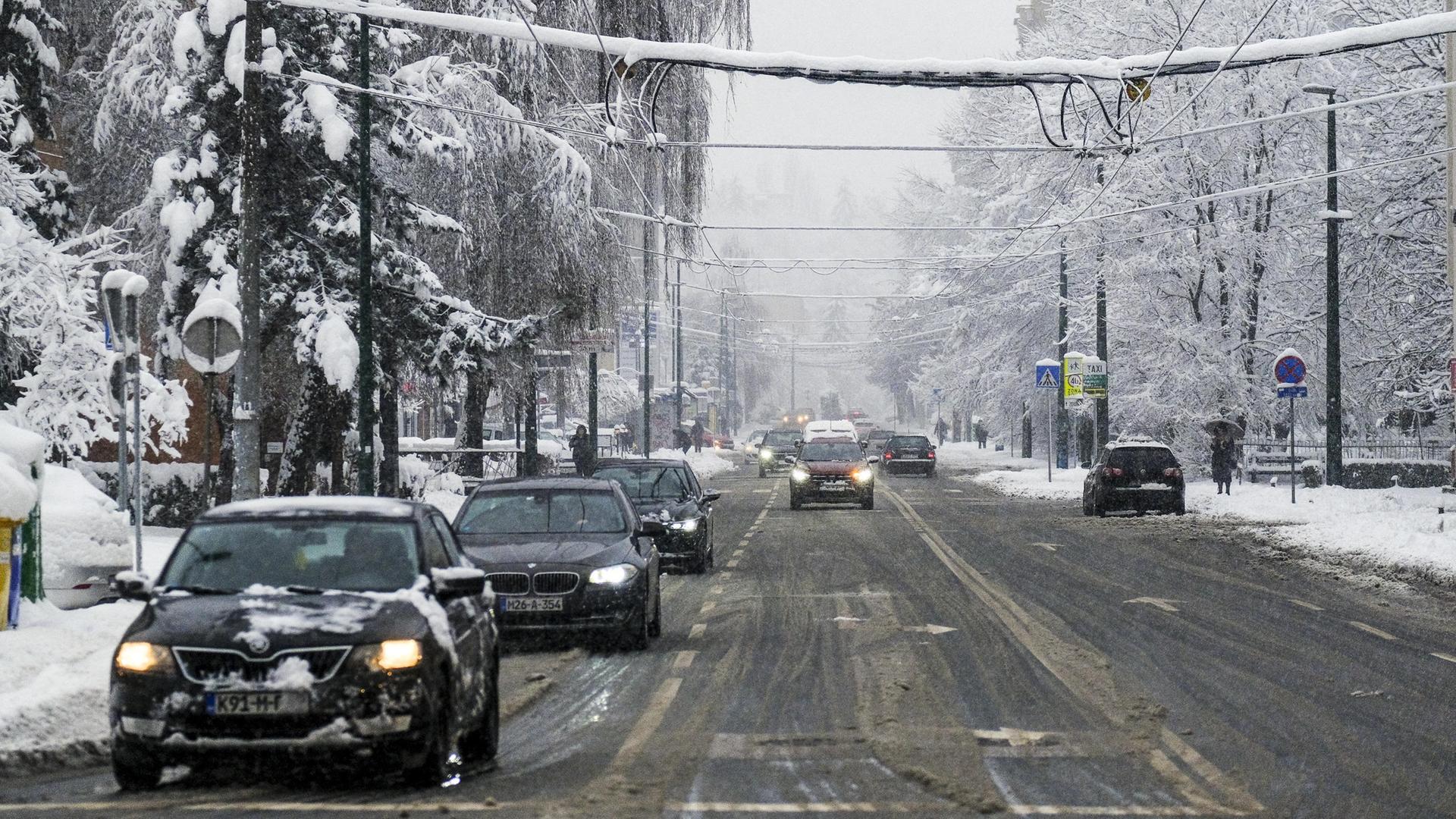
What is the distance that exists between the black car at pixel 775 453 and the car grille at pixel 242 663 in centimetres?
5499

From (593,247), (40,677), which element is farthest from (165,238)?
(40,677)

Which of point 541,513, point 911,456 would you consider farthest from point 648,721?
point 911,456

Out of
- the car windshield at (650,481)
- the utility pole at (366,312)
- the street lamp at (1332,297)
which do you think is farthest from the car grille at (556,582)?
the street lamp at (1332,297)

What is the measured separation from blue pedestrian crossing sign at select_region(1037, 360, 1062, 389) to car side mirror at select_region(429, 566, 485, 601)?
132 ft

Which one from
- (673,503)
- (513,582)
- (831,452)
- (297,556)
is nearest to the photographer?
(297,556)

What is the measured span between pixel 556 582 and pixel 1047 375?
117 ft

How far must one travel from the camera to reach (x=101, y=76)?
89.6 ft

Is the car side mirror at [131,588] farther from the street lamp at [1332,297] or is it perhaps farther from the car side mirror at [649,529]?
the street lamp at [1332,297]

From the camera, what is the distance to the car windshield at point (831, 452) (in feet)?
132

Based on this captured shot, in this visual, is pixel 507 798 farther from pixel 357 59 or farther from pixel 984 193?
pixel 984 193

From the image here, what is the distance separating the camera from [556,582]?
14281mm

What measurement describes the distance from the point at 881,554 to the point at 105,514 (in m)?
12.4

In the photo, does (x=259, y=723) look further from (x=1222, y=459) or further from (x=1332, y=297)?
(x=1222, y=459)

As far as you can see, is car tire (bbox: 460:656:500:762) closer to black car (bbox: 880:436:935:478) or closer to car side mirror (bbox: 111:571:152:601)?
car side mirror (bbox: 111:571:152:601)
